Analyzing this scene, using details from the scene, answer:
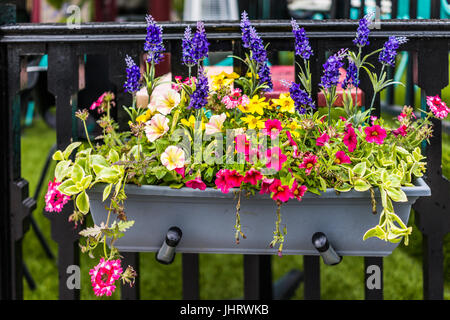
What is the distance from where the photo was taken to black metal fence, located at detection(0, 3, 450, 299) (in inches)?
→ 49.7

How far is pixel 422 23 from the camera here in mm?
1246

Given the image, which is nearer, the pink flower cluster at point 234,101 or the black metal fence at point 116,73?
the pink flower cluster at point 234,101

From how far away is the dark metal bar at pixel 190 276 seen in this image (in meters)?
1.65

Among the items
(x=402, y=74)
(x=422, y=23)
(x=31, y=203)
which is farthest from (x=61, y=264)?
(x=402, y=74)

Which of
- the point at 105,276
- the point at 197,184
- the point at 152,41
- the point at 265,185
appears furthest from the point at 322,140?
the point at 105,276

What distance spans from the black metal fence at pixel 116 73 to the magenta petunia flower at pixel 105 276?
366 millimetres

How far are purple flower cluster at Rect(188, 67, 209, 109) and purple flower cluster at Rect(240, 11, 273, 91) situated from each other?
12 centimetres

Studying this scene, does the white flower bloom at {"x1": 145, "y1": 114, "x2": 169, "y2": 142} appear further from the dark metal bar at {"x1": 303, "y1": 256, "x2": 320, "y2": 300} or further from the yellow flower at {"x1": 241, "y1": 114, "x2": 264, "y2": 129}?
the dark metal bar at {"x1": 303, "y1": 256, "x2": 320, "y2": 300}

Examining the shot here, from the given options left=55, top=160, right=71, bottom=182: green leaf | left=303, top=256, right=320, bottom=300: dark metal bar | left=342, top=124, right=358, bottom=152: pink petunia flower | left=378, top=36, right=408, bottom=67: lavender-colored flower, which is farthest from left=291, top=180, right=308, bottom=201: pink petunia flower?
left=303, top=256, right=320, bottom=300: dark metal bar

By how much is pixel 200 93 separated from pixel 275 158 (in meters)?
0.20

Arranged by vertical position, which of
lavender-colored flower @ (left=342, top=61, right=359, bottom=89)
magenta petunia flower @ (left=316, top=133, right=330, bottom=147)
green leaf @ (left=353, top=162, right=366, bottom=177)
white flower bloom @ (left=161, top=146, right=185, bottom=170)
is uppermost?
lavender-colored flower @ (left=342, top=61, right=359, bottom=89)

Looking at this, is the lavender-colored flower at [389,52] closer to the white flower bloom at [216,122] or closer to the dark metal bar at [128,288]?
the white flower bloom at [216,122]

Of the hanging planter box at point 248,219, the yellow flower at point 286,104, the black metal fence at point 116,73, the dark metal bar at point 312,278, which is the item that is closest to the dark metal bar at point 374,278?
the black metal fence at point 116,73

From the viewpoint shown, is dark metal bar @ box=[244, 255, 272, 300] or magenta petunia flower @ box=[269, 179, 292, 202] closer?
magenta petunia flower @ box=[269, 179, 292, 202]
